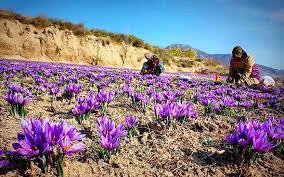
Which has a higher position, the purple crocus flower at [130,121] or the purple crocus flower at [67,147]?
the purple crocus flower at [67,147]

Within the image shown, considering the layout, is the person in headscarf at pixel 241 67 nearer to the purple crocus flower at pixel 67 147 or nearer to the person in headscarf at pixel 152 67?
the person in headscarf at pixel 152 67

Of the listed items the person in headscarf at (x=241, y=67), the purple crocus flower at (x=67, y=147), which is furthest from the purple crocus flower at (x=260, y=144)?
the person in headscarf at (x=241, y=67)

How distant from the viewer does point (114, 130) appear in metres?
2.45

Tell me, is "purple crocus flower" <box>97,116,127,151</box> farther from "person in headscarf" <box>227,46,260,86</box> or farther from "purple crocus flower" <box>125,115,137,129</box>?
"person in headscarf" <box>227,46,260,86</box>

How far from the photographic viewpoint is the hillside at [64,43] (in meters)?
24.9

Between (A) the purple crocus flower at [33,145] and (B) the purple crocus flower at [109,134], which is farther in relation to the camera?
(B) the purple crocus flower at [109,134]

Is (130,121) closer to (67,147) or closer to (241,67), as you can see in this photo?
(67,147)

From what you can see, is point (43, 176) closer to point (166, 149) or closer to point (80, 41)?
point (166, 149)

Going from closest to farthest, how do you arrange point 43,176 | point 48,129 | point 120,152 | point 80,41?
point 48,129, point 43,176, point 120,152, point 80,41

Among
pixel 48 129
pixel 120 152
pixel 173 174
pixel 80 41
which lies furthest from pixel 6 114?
pixel 80 41

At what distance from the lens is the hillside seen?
2494cm

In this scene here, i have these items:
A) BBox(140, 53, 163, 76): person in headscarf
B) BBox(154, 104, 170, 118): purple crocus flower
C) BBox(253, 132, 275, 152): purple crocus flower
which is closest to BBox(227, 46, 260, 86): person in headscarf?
BBox(140, 53, 163, 76): person in headscarf

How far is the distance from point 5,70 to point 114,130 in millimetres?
8281

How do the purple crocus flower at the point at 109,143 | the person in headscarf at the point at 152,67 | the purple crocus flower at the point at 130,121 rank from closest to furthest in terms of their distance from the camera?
the purple crocus flower at the point at 109,143 < the purple crocus flower at the point at 130,121 < the person in headscarf at the point at 152,67
